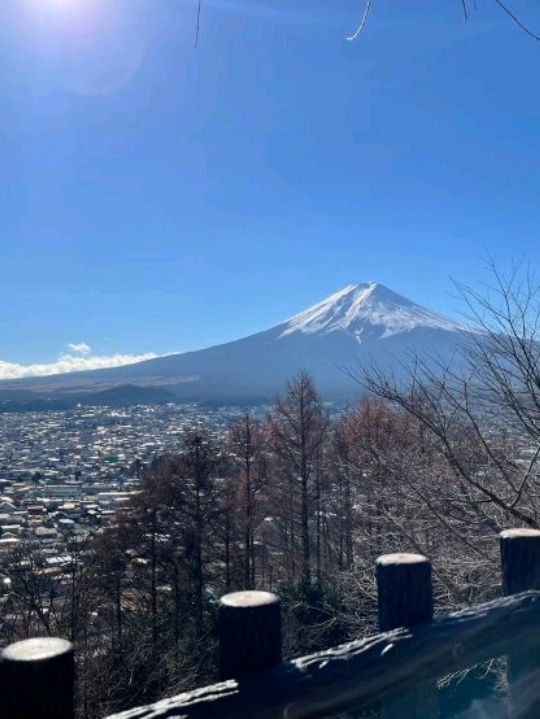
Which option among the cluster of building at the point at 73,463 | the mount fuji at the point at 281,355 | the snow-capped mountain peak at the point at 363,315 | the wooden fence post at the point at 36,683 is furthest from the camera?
the snow-capped mountain peak at the point at 363,315

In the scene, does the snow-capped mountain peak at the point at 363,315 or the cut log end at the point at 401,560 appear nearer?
the cut log end at the point at 401,560

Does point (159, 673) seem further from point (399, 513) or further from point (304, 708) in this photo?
point (304, 708)

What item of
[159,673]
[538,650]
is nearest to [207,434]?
[159,673]

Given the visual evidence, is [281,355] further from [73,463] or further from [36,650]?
[36,650]

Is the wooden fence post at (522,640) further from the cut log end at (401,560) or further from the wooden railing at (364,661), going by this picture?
the cut log end at (401,560)

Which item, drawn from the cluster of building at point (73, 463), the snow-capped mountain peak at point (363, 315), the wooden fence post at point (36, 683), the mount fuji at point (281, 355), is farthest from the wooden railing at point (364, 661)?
the snow-capped mountain peak at point (363, 315)

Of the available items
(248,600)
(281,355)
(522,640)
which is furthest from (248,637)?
(281,355)

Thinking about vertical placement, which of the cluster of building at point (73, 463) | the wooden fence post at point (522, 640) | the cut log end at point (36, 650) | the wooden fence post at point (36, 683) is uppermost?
the cut log end at point (36, 650)
